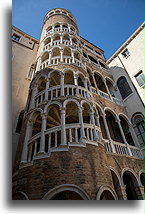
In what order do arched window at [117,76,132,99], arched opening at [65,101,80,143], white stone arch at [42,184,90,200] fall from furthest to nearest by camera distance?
1. arched window at [117,76,132,99]
2. arched opening at [65,101,80,143]
3. white stone arch at [42,184,90,200]

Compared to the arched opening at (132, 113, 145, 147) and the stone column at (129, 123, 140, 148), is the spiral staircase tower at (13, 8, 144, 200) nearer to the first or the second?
the stone column at (129, 123, 140, 148)

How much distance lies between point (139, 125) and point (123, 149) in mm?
2740

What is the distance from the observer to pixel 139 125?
9602mm

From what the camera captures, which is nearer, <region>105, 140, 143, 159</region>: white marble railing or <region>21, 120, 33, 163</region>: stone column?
<region>21, 120, 33, 163</region>: stone column

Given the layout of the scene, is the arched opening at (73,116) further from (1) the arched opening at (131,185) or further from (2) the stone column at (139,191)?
(2) the stone column at (139,191)

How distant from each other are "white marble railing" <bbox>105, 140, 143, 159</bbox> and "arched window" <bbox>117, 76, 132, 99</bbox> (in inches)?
179

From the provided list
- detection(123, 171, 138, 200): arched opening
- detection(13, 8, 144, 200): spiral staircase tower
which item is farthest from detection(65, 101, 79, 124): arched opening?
detection(123, 171, 138, 200): arched opening

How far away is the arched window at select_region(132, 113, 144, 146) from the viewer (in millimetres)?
9148

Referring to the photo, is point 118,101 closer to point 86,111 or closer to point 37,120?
point 86,111

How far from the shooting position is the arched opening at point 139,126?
29.9 feet

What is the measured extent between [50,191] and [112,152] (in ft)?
12.4

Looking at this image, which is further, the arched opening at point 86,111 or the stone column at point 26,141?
the arched opening at point 86,111

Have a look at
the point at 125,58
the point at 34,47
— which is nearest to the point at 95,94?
the point at 125,58

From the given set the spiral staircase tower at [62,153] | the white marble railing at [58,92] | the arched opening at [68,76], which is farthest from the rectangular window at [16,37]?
the white marble railing at [58,92]
